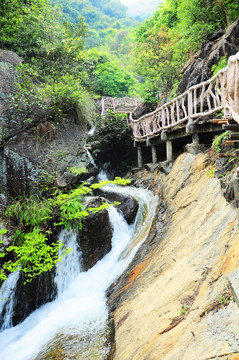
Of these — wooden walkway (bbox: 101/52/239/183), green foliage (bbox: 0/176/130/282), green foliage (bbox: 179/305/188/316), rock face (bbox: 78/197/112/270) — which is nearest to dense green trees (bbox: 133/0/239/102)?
wooden walkway (bbox: 101/52/239/183)

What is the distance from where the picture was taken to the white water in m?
4.46

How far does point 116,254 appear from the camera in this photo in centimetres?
700

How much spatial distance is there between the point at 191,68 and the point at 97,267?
8.96m

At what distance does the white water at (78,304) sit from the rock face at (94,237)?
0.22m

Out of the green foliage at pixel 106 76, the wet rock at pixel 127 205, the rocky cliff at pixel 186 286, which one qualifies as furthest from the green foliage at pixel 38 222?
the green foliage at pixel 106 76

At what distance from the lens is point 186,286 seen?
9.05ft

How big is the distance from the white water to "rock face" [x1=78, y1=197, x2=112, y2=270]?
0.22 meters

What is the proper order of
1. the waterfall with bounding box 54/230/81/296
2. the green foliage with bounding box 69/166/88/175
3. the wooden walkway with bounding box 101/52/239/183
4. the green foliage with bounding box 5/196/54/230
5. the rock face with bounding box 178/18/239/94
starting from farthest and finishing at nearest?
the rock face with bounding box 178/18/239/94, the green foliage with bounding box 69/166/88/175, the waterfall with bounding box 54/230/81/296, the green foliage with bounding box 5/196/54/230, the wooden walkway with bounding box 101/52/239/183

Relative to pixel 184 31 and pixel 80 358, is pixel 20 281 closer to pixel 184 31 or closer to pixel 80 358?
pixel 80 358

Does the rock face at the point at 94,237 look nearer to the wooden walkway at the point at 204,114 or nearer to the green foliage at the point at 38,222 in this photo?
the green foliage at the point at 38,222

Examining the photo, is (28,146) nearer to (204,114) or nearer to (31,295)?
(31,295)

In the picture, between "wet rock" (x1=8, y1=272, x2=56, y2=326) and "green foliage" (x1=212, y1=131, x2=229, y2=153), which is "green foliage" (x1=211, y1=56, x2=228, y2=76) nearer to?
"green foliage" (x1=212, y1=131, x2=229, y2=153)

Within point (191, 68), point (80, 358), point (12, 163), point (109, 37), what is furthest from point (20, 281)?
point (109, 37)

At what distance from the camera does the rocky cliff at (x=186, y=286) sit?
1867mm
